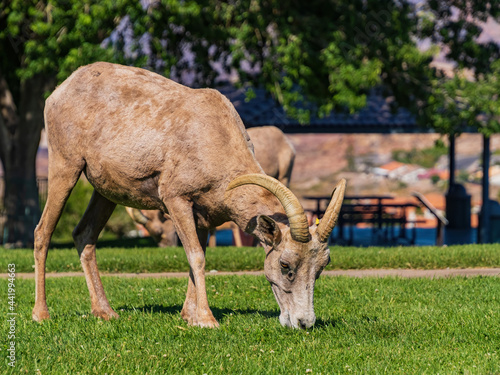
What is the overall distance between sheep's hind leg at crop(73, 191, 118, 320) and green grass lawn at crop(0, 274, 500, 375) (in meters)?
0.20

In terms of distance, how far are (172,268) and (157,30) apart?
224 inches

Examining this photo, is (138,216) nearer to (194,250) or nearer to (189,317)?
(189,317)

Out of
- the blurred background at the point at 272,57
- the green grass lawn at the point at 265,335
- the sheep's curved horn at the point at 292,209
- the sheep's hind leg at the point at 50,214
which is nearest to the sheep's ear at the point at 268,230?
the sheep's curved horn at the point at 292,209

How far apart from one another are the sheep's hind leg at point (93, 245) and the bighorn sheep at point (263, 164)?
6.42 meters

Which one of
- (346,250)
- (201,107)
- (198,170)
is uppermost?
(201,107)

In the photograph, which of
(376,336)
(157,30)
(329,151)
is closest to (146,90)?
(376,336)

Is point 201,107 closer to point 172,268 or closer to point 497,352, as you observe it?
point 497,352

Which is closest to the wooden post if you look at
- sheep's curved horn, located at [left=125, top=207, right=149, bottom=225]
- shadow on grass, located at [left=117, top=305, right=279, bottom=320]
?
sheep's curved horn, located at [left=125, top=207, right=149, bottom=225]

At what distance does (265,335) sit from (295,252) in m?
0.88

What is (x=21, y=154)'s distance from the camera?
670 inches

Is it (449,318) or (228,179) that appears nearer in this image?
(228,179)

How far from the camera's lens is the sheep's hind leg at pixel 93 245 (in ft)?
23.7

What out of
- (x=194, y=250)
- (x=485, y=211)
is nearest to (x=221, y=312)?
(x=194, y=250)

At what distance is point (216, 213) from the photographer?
6484mm
